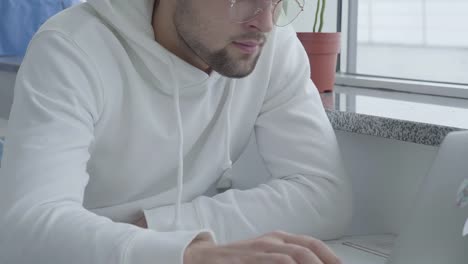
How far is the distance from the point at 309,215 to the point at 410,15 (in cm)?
75

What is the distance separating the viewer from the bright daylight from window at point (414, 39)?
1.54 metres

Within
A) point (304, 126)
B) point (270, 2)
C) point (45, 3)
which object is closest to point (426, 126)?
point (304, 126)

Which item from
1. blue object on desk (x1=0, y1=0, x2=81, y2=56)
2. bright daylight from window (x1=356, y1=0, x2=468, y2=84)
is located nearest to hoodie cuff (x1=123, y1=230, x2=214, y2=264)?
bright daylight from window (x1=356, y1=0, x2=468, y2=84)

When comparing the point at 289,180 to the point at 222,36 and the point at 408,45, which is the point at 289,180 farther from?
the point at 408,45

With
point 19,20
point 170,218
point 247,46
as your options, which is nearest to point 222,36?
point 247,46

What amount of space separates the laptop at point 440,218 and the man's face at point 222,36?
33 cm

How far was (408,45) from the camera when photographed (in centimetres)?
166

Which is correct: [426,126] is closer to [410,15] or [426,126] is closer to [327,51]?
[327,51]

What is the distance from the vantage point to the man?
84 centimetres

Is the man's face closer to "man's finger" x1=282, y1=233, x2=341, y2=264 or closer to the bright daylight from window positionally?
"man's finger" x1=282, y1=233, x2=341, y2=264

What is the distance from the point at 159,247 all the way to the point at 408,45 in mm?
1100

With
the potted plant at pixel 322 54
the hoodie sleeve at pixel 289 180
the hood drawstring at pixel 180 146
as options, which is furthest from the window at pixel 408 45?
the hood drawstring at pixel 180 146

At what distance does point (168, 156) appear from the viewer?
3.61ft

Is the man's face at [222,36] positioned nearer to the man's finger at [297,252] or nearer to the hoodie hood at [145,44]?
the hoodie hood at [145,44]
